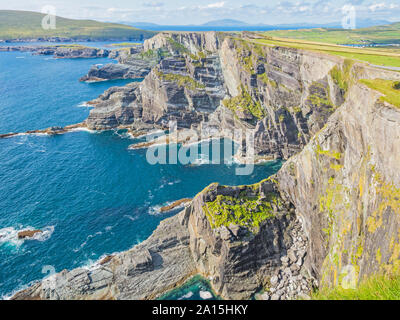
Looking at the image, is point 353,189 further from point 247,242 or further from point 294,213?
point 294,213

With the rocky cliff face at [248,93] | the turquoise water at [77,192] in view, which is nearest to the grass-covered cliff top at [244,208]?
the turquoise water at [77,192]

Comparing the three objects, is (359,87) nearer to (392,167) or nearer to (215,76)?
(392,167)

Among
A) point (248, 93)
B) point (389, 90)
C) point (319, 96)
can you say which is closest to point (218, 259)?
point (389, 90)

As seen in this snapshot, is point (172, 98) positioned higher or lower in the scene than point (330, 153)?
higher

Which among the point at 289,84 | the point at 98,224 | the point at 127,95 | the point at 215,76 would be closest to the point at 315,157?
the point at 98,224

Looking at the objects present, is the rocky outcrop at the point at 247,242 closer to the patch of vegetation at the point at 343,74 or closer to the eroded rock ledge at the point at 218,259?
the eroded rock ledge at the point at 218,259

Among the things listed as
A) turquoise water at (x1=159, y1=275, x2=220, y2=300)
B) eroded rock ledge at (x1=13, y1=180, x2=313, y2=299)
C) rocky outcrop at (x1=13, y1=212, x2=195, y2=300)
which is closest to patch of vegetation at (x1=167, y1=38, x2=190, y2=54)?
eroded rock ledge at (x1=13, y1=180, x2=313, y2=299)
